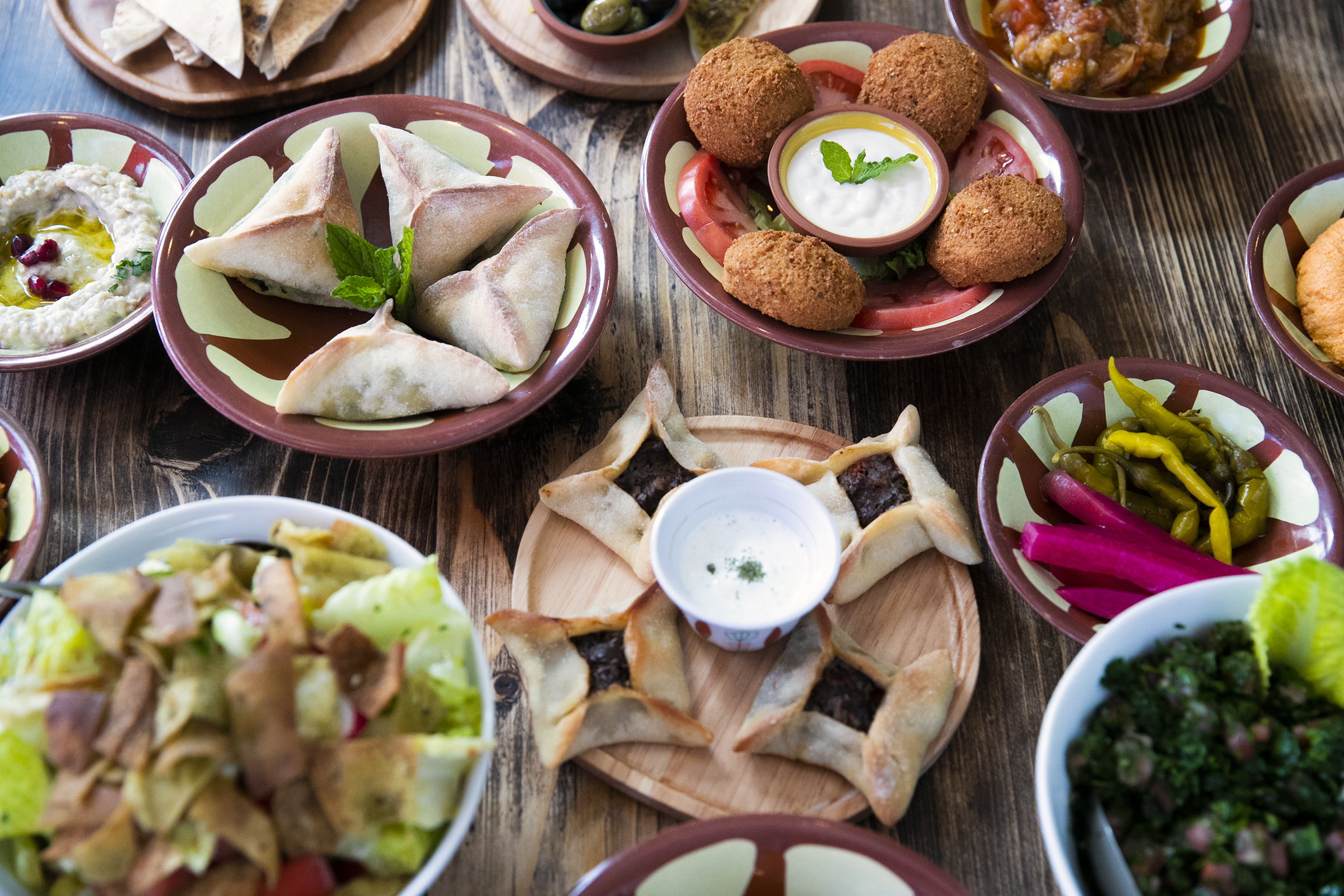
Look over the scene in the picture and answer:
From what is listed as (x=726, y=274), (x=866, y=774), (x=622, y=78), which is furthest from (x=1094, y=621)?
(x=622, y=78)

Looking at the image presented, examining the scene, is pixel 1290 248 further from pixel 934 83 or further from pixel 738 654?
pixel 738 654

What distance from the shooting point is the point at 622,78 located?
2.91 meters

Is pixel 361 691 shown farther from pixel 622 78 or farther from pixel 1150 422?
pixel 622 78

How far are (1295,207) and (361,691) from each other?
2.64 m

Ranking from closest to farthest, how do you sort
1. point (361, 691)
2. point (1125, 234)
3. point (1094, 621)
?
point (361, 691) → point (1094, 621) → point (1125, 234)

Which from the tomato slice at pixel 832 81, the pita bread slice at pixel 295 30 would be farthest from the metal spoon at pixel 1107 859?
the pita bread slice at pixel 295 30

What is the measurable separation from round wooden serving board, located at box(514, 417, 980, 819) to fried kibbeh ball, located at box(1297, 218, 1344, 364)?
115 cm

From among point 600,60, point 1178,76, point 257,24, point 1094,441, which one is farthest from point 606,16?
point 1094,441

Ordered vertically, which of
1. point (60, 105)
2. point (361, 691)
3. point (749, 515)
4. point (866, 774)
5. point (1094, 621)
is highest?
point (60, 105)

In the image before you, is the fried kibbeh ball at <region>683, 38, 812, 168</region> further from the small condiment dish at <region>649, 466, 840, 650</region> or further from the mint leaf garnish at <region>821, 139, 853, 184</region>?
the small condiment dish at <region>649, 466, 840, 650</region>

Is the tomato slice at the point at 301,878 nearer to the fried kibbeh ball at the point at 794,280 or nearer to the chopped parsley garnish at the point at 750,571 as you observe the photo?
the chopped parsley garnish at the point at 750,571

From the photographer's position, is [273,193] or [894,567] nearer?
[894,567]

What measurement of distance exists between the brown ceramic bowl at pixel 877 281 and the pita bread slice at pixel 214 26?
135cm

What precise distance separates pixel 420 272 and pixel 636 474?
2.60 feet
